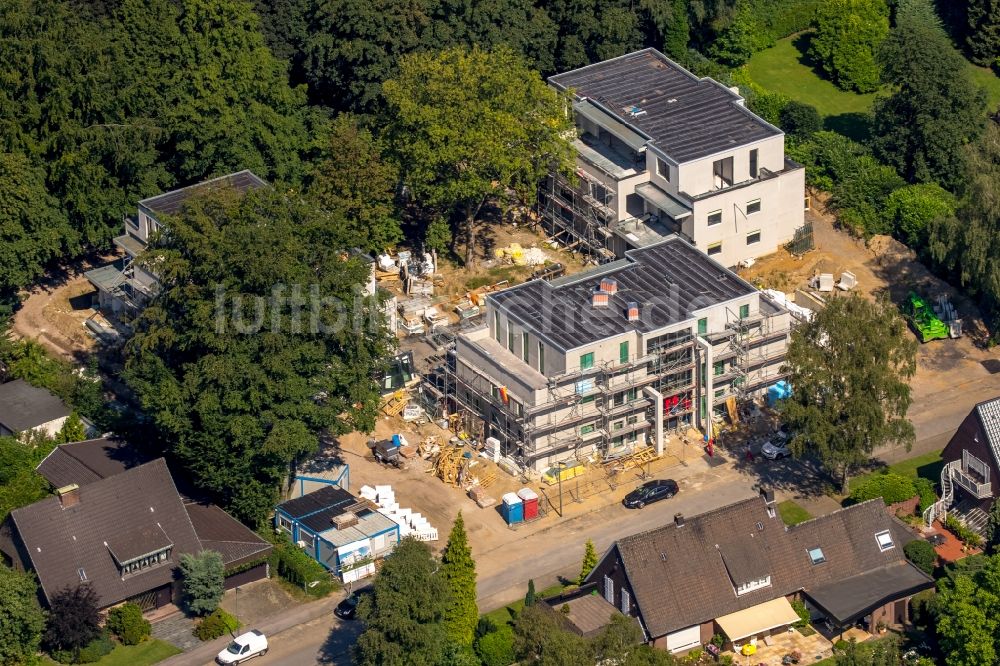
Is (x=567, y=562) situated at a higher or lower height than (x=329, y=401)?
lower

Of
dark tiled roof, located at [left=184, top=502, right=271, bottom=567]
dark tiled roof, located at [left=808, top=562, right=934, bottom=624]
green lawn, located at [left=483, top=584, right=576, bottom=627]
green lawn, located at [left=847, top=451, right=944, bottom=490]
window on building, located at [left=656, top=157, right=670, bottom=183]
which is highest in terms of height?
window on building, located at [left=656, top=157, right=670, bottom=183]

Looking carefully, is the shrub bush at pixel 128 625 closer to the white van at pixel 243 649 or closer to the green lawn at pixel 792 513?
the white van at pixel 243 649

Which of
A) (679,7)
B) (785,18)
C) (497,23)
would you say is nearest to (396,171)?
(497,23)

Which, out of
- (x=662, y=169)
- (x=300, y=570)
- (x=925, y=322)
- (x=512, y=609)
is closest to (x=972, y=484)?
(x=925, y=322)

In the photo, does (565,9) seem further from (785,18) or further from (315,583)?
(315,583)

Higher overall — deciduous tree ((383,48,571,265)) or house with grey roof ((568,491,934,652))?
deciduous tree ((383,48,571,265))

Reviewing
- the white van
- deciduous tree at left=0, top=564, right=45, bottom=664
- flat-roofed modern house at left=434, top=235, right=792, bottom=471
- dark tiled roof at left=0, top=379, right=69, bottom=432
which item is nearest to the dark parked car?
the white van

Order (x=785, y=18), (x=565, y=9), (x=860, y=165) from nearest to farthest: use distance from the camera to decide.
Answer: (x=860, y=165)
(x=565, y=9)
(x=785, y=18)

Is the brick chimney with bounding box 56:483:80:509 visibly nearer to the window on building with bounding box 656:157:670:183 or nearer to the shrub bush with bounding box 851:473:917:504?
the shrub bush with bounding box 851:473:917:504
